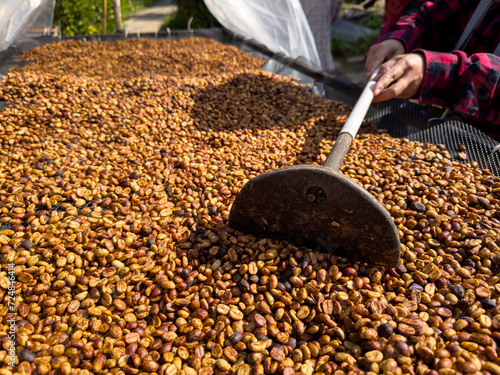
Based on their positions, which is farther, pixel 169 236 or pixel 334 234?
pixel 169 236

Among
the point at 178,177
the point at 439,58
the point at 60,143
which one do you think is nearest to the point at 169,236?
the point at 178,177

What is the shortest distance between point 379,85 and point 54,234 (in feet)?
6.46

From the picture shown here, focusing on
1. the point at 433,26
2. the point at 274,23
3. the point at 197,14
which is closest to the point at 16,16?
the point at 274,23

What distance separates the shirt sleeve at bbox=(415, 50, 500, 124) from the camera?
6.47 ft

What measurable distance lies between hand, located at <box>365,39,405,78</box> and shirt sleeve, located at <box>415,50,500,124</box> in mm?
428

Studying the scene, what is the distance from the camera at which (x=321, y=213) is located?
132 cm

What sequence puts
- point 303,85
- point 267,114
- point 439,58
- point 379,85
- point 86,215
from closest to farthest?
point 86,215 < point 379,85 < point 439,58 < point 267,114 < point 303,85

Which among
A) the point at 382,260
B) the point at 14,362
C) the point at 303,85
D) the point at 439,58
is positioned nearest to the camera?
the point at 14,362

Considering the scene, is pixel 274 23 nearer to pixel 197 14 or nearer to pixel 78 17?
pixel 78 17

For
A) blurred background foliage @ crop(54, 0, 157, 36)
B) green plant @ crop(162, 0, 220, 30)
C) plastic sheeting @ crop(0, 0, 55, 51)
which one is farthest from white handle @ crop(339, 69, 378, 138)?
green plant @ crop(162, 0, 220, 30)

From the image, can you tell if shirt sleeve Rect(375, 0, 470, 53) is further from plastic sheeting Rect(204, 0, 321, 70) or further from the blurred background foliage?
the blurred background foliage

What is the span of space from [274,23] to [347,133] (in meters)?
2.84

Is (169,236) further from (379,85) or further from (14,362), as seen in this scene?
(379,85)

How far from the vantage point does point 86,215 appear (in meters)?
1.70
